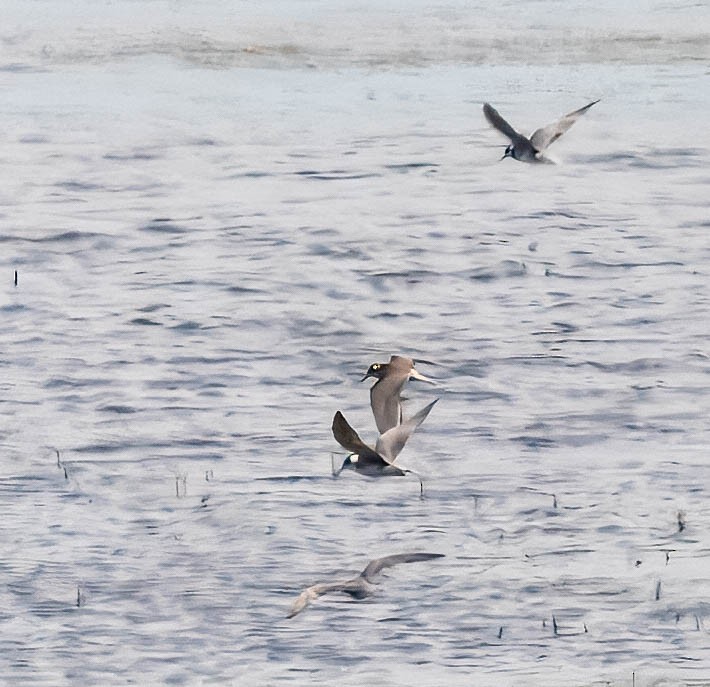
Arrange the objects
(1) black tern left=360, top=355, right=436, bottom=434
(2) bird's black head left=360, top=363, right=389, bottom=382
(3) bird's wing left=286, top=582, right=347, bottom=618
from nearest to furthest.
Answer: (3) bird's wing left=286, top=582, right=347, bottom=618, (1) black tern left=360, top=355, right=436, bottom=434, (2) bird's black head left=360, top=363, right=389, bottom=382

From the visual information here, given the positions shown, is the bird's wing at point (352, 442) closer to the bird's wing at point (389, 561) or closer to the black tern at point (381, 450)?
the black tern at point (381, 450)

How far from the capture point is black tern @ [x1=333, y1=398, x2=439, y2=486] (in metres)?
5.02

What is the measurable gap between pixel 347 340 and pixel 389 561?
1972 millimetres

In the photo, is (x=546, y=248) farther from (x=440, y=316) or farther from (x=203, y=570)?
(x=203, y=570)

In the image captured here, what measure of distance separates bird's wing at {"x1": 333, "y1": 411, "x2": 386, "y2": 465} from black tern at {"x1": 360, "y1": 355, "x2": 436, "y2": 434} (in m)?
0.44

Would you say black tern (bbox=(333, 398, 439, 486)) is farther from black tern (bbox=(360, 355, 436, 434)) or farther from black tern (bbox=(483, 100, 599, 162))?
black tern (bbox=(483, 100, 599, 162))

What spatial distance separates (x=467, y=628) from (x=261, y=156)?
4.71 m

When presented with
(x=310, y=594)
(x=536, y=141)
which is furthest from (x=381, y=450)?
(x=536, y=141)

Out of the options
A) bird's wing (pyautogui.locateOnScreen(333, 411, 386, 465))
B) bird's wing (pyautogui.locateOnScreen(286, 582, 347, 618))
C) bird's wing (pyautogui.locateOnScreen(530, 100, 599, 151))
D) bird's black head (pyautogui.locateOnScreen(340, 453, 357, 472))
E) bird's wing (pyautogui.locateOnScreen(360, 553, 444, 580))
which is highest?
bird's wing (pyautogui.locateOnScreen(530, 100, 599, 151))

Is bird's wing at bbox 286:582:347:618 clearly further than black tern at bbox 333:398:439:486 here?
No

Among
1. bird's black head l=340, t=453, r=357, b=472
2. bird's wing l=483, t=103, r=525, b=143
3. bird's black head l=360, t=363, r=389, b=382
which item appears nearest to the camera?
bird's black head l=340, t=453, r=357, b=472

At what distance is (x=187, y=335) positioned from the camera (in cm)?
655

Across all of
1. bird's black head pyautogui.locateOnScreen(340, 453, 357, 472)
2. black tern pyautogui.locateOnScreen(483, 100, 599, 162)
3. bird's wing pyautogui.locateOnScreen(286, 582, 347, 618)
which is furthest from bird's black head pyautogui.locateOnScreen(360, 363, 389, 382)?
black tern pyautogui.locateOnScreen(483, 100, 599, 162)

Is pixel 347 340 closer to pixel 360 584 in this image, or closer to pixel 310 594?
pixel 360 584
